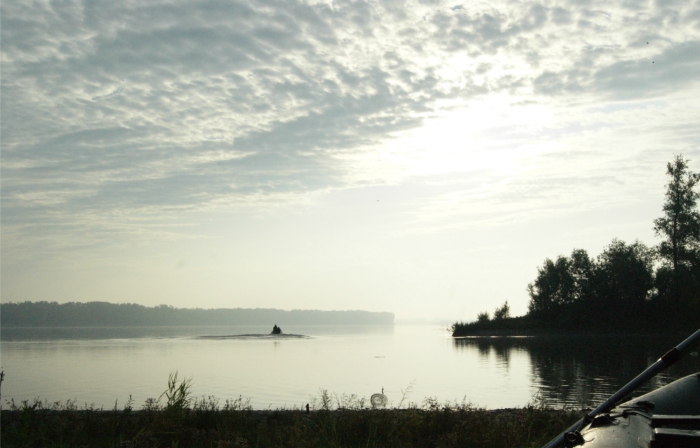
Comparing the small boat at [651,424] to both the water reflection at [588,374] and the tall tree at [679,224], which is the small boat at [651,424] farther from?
the tall tree at [679,224]

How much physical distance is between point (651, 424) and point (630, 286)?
6957 centimetres

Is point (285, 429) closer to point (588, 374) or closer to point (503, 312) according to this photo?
point (588, 374)

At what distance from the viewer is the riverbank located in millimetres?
10234

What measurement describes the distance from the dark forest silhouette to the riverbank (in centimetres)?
5824

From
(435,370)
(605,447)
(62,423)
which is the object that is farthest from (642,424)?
(435,370)

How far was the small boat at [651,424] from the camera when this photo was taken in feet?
14.0

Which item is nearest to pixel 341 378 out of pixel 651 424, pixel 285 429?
pixel 285 429

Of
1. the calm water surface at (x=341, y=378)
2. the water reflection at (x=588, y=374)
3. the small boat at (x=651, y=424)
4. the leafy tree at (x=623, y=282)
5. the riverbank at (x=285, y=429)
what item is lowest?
the calm water surface at (x=341, y=378)

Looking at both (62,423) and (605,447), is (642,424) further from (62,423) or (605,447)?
(62,423)

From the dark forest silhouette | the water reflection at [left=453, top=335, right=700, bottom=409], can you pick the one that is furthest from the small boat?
the dark forest silhouette

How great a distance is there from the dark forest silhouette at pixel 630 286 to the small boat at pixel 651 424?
6248cm

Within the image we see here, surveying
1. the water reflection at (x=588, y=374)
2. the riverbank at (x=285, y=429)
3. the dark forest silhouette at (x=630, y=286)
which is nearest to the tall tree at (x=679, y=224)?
the dark forest silhouette at (x=630, y=286)

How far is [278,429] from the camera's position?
1123 cm

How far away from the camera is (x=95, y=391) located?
85.1 feet
